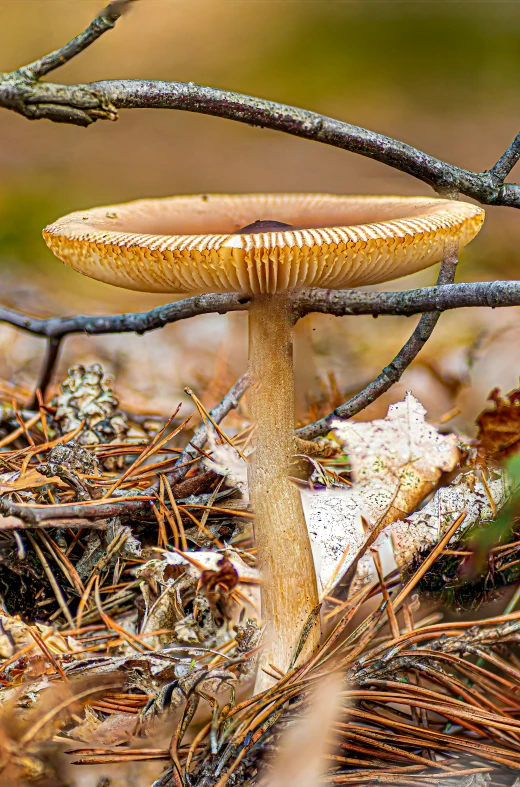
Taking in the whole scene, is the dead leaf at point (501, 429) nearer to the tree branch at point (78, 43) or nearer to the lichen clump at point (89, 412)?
the lichen clump at point (89, 412)

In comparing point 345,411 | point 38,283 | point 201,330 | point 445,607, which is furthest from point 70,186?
point 445,607

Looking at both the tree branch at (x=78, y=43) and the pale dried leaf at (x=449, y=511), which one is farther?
the pale dried leaf at (x=449, y=511)

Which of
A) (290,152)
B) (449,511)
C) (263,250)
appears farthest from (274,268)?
(290,152)

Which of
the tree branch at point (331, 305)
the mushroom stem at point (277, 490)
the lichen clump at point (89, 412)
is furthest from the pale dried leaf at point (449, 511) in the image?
the lichen clump at point (89, 412)

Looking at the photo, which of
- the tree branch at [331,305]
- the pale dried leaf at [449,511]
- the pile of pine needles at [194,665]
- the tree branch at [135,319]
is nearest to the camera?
the pile of pine needles at [194,665]

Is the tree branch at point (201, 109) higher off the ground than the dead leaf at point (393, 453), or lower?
higher

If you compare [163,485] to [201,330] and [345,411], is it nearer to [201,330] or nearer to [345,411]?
[345,411]

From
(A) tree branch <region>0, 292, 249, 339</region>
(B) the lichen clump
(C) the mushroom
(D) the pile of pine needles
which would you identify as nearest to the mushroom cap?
(C) the mushroom
